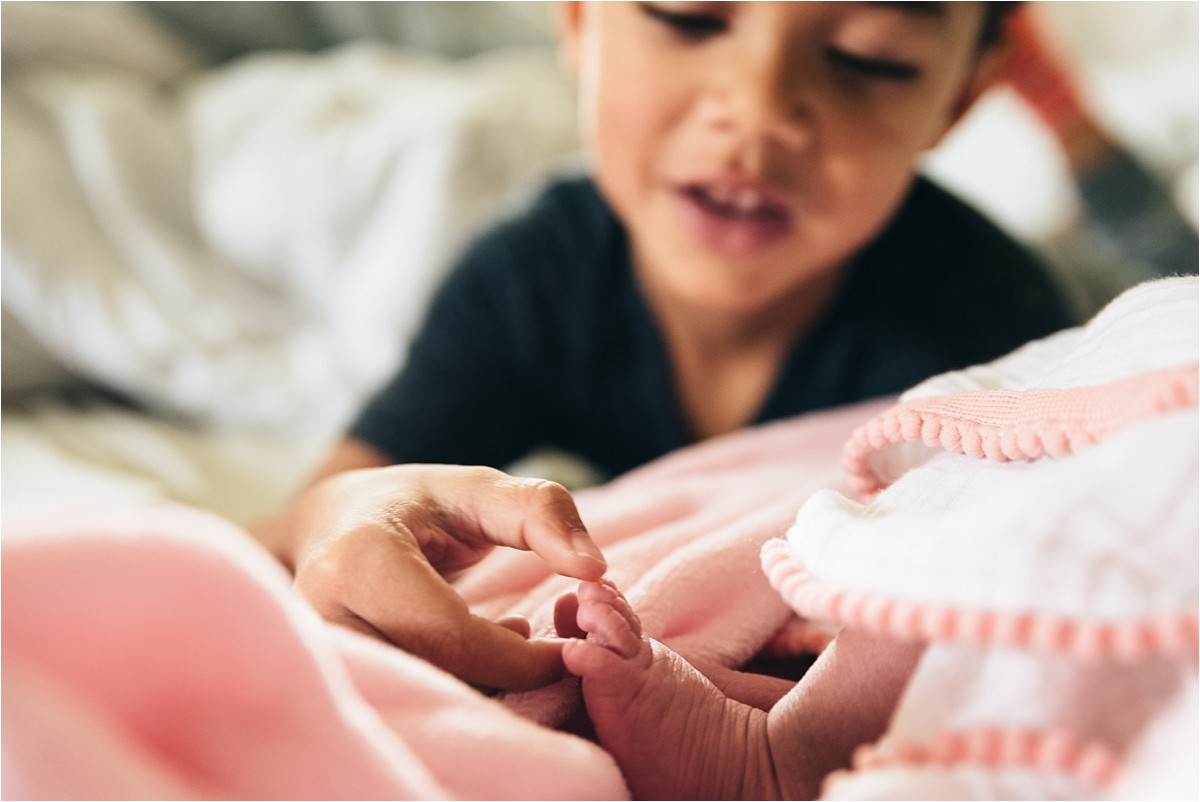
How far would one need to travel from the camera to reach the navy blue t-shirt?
775 millimetres

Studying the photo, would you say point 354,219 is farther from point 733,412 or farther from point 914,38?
point 914,38

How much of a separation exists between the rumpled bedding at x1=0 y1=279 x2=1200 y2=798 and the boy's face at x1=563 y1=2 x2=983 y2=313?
330mm

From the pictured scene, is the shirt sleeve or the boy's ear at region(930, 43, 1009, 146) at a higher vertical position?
the boy's ear at region(930, 43, 1009, 146)

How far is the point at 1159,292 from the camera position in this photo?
32 cm

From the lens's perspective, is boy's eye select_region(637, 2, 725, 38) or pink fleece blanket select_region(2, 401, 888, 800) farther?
boy's eye select_region(637, 2, 725, 38)

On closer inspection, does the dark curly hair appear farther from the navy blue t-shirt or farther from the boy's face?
the navy blue t-shirt

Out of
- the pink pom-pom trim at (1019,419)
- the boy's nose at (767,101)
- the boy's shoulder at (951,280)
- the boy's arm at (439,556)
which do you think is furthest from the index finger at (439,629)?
the boy's shoulder at (951,280)

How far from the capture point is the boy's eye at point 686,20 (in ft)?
1.87

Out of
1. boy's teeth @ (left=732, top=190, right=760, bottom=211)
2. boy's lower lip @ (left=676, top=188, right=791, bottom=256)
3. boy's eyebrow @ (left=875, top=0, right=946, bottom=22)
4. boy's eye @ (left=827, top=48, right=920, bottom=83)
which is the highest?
boy's eyebrow @ (left=875, top=0, right=946, bottom=22)

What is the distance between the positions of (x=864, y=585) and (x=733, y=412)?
1.90ft

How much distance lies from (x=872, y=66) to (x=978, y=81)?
210 mm

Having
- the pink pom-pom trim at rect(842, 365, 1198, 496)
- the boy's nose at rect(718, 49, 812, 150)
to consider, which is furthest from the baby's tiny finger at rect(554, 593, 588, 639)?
the boy's nose at rect(718, 49, 812, 150)

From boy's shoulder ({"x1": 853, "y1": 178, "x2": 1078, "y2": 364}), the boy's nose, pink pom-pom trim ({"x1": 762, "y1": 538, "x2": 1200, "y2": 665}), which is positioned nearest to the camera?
pink pom-pom trim ({"x1": 762, "y1": 538, "x2": 1200, "y2": 665})

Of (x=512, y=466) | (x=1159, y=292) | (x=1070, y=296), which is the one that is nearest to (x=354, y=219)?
(x=512, y=466)
